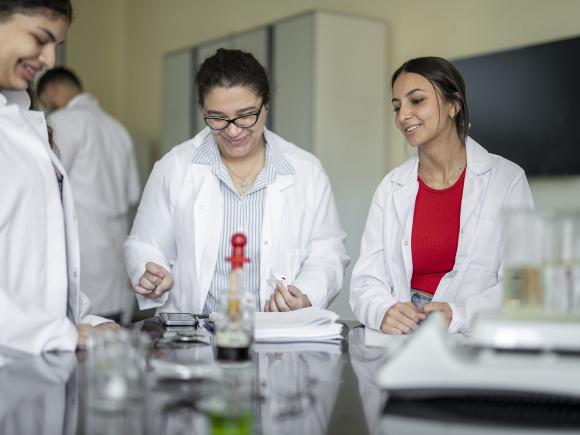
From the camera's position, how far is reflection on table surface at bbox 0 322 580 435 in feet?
3.80

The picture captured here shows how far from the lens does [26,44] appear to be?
1.74m

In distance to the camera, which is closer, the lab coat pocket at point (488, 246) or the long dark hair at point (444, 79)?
the lab coat pocket at point (488, 246)

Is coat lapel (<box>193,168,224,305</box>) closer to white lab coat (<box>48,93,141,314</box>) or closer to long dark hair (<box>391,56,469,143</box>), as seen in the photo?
long dark hair (<box>391,56,469,143</box>)

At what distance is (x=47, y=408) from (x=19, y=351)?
43 centimetres

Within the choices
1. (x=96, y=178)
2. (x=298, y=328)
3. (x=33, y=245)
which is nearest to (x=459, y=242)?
(x=298, y=328)

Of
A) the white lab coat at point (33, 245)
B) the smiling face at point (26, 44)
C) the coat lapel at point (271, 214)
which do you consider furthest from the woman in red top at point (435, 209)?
the smiling face at point (26, 44)

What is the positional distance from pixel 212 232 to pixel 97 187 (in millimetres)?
2468

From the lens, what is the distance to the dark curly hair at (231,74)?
244 centimetres

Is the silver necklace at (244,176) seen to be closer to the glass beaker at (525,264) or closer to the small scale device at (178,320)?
the small scale device at (178,320)

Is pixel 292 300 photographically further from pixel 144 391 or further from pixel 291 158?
pixel 144 391

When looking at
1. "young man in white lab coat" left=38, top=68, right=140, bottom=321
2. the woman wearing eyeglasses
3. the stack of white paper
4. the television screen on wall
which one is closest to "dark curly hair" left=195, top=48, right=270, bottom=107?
the woman wearing eyeglasses

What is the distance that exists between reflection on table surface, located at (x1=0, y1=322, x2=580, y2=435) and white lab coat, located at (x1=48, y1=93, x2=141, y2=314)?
3.22 metres

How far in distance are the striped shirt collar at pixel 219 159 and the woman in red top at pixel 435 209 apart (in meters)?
0.34

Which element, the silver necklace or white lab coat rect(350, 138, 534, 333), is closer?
white lab coat rect(350, 138, 534, 333)
